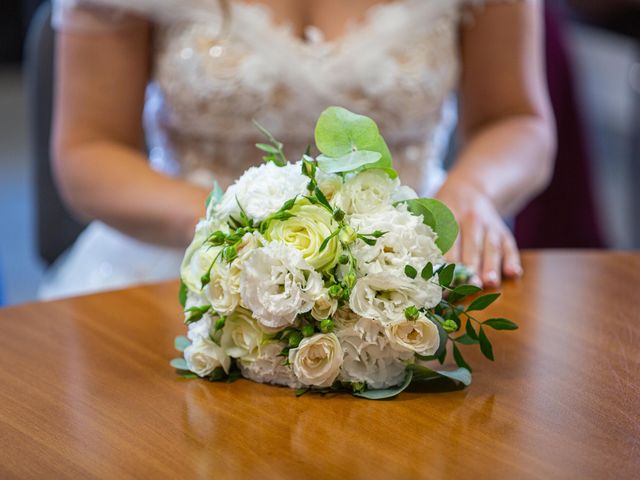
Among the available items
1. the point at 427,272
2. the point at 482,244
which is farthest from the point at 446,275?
the point at 482,244

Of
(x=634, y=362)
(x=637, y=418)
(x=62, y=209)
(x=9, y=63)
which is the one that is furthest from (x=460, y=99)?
(x=9, y=63)

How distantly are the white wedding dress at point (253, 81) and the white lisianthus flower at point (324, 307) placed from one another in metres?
0.91

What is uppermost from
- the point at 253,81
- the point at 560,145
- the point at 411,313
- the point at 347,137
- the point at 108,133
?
the point at 347,137

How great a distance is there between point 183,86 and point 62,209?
1.59ft

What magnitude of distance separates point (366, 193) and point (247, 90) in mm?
859

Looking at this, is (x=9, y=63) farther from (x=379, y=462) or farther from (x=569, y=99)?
(x=379, y=462)

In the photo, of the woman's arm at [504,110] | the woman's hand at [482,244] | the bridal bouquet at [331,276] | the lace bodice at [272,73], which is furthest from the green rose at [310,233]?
the lace bodice at [272,73]

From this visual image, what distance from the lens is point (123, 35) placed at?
5.80 feet

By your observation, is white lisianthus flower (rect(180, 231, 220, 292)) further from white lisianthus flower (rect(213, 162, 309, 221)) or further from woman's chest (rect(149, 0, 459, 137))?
woman's chest (rect(149, 0, 459, 137))

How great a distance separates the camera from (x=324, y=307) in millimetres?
900

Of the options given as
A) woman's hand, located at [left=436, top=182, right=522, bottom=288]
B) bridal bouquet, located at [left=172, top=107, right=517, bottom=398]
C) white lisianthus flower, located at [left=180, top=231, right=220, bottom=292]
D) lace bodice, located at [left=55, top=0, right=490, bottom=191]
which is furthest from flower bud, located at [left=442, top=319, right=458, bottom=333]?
lace bodice, located at [left=55, top=0, right=490, bottom=191]

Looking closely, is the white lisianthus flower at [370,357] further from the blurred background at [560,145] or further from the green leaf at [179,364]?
the blurred background at [560,145]

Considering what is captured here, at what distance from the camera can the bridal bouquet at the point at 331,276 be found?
90cm

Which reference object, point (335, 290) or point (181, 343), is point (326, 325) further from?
point (181, 343)
